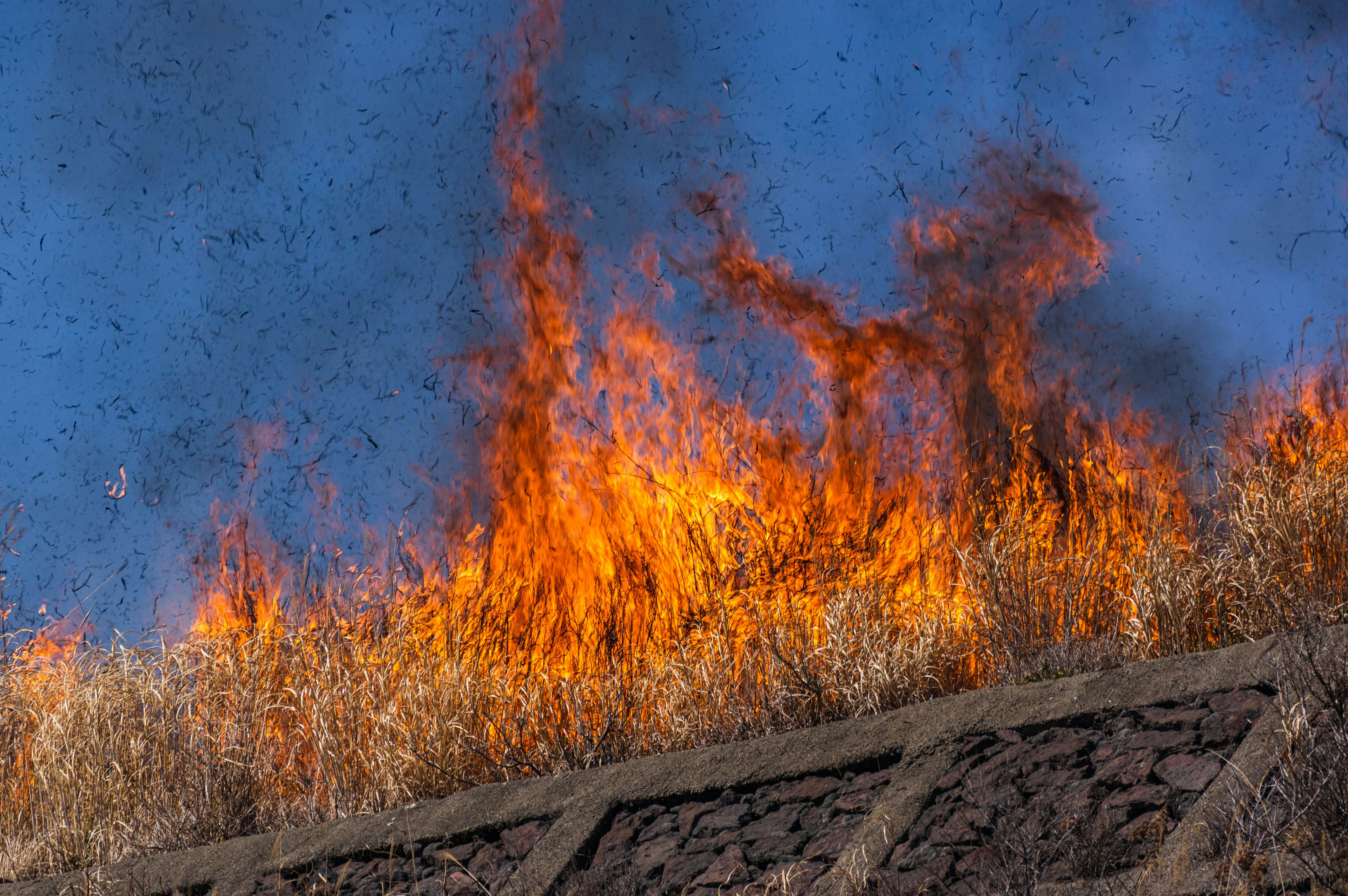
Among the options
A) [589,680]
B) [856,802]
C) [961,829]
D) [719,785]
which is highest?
[589,680]

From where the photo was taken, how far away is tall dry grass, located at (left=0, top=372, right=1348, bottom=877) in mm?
5016

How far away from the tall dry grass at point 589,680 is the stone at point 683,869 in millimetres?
1268

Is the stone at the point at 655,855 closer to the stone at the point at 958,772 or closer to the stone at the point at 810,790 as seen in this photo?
the stone at the point at 810,790

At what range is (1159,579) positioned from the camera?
5000mm

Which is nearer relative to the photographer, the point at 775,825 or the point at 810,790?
the point at 775,825

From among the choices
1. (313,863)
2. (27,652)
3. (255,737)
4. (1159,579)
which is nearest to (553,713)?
(313,863)

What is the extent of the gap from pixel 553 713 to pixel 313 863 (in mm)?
1464

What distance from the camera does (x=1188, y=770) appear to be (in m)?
3.41

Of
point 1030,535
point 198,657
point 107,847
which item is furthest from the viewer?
point 198,657

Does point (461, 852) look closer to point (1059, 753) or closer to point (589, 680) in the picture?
point (589, 680)

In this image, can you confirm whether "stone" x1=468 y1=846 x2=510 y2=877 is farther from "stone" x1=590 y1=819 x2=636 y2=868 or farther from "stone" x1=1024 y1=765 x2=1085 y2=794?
"stone" x1=1024 y1=765 x2=1085 y2=794

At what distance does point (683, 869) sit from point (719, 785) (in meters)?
0.46

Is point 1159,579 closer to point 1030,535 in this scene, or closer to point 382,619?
point 1030,535

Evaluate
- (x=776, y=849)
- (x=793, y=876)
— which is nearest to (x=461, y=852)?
(x=776, y=849)
